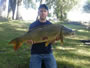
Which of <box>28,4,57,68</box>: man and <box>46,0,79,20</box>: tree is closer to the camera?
<box>28,4,57,68</box>: man

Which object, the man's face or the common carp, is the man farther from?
the common carp

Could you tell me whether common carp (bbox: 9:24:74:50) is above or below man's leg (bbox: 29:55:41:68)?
above

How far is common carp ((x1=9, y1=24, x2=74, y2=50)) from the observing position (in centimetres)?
328

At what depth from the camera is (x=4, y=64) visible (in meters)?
5.66

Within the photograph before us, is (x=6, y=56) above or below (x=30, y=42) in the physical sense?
below

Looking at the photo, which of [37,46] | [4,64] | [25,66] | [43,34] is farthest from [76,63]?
[43,34]

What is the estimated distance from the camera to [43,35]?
3.29 meters

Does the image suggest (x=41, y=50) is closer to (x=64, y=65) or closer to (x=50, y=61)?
(x=50, y=61)

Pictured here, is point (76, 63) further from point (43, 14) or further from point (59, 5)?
point (59, 5)

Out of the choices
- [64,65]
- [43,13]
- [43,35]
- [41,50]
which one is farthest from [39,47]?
[64,65]

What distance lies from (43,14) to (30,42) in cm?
61

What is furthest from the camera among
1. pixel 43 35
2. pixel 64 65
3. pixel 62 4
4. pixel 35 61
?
pixel 62 4

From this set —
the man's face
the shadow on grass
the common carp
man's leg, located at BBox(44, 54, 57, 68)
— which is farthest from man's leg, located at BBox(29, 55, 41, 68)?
the shadow on grass

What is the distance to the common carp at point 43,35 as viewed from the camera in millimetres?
3275
